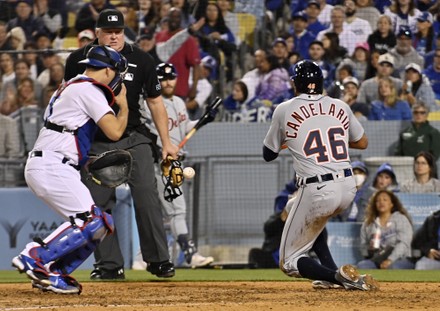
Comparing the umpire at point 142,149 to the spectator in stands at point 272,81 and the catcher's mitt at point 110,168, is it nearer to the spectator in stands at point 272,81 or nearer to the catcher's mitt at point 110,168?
the catcher's mitt at point 110,168

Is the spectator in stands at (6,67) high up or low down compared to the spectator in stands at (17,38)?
down

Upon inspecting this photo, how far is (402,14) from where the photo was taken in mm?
15609

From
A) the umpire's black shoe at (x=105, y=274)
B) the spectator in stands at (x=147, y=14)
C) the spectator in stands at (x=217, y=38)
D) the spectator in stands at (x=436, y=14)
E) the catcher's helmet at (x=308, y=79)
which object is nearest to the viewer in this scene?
the catcher's helmet at (x=308, y=79)

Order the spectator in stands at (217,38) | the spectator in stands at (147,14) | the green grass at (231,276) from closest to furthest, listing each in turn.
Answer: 1. the green grass at (231,276)
2. the spectator in stands at (217,38)
3. the spectator in stands at (147,14)

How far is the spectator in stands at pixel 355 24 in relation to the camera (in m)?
15.5

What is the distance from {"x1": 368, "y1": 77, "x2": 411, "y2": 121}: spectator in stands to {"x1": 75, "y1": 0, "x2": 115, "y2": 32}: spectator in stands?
4.67m

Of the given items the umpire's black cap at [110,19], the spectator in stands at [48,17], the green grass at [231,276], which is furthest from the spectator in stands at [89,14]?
the umpire's black cap at [110,19]

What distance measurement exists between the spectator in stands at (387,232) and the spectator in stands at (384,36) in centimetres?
386

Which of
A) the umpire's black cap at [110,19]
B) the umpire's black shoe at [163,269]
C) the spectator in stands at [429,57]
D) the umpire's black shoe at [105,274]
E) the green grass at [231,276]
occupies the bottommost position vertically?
the green grass at [231,276]

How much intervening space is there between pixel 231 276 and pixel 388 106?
15.3 feet

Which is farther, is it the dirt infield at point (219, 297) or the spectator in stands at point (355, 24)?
the spectator in stands at point (355, 24)

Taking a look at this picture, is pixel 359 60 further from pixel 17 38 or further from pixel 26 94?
pixel 17 38

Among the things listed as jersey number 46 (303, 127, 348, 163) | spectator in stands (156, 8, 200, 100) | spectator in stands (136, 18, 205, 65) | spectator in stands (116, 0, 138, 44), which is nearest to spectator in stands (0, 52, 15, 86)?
spectator in stands (136, 18, 205, 65)

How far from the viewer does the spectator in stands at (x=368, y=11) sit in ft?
51.2
